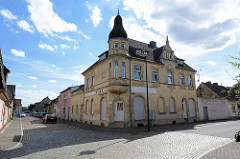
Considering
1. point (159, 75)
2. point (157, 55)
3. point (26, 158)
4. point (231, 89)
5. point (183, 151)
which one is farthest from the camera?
point (157, 55)

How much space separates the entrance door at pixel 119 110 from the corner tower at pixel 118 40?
6269 mm

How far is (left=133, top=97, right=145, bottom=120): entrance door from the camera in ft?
60.1

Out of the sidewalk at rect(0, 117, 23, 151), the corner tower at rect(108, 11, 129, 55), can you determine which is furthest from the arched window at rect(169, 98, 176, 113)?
the sidewalk at rect(0, 117, 23, 151)

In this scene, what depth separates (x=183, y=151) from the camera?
291 inches

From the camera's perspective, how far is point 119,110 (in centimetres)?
1762

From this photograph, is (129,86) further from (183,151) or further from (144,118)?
(183,151)

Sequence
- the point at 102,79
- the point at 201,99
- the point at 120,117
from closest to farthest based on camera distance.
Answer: the point at 120,117, the point at 102,79, the point at 201,99

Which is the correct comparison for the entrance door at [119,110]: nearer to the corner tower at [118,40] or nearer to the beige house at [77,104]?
the corner tower at [118,40]

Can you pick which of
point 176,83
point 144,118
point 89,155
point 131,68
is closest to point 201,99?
point 176,83

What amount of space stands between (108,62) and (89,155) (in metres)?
13.3

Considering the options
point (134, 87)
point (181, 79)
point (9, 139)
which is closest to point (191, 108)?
point (181, 79)

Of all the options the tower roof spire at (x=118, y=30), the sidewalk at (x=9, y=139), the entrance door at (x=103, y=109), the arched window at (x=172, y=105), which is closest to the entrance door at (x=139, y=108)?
the entrance door at (x=103, y=109)

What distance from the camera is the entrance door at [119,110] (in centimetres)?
1739

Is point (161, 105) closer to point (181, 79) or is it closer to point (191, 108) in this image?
point (181, 79)
